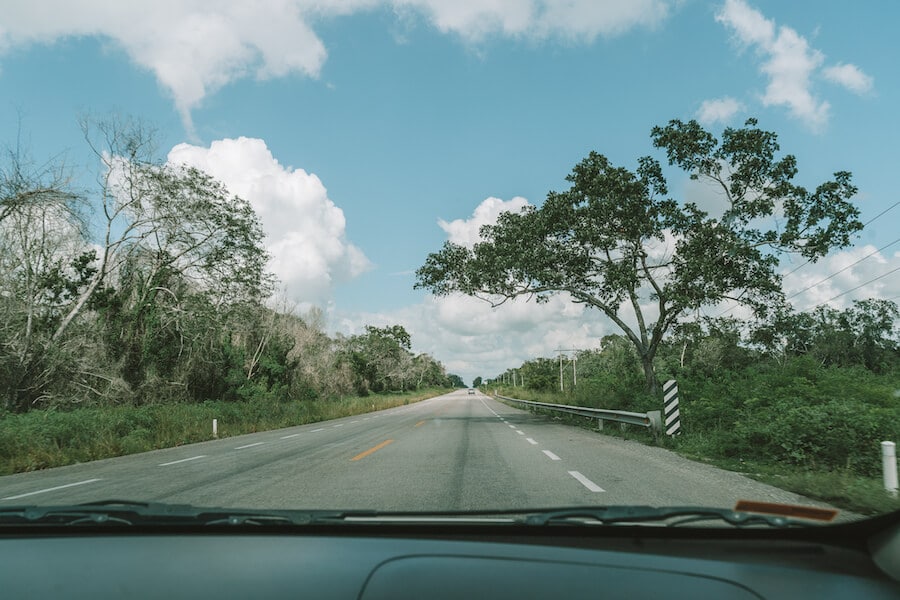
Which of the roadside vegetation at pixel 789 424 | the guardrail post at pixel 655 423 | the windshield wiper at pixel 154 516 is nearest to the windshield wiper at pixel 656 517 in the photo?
the windshield wiper at pixel 154 516

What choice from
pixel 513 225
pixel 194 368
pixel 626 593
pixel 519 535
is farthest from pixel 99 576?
pixel 194 368

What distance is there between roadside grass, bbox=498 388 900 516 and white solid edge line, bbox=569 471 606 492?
8.00ft

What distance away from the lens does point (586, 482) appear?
7.71 m

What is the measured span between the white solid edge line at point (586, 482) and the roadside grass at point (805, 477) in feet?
8.00

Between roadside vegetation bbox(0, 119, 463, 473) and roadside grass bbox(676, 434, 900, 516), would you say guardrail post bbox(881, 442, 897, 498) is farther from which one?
roadside vegetation bbox(0, 119, 463, 473)

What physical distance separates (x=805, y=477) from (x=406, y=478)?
17.8 ft

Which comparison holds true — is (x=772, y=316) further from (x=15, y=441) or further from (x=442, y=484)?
(x=15, y=441)

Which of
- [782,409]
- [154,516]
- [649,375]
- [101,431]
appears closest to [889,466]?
[782,409]

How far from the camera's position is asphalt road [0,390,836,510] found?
6.51m

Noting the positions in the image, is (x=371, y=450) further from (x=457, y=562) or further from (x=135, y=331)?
(x=135, y=331)

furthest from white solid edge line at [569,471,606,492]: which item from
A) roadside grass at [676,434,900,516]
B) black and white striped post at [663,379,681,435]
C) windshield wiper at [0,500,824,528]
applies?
black and white striped post at [663,379,681,435]

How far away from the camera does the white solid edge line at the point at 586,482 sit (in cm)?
714

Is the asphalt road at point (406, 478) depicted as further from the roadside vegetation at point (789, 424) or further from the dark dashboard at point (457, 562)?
the dark dashboard at point (457, 562)

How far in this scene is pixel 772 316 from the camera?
68.7 ft
